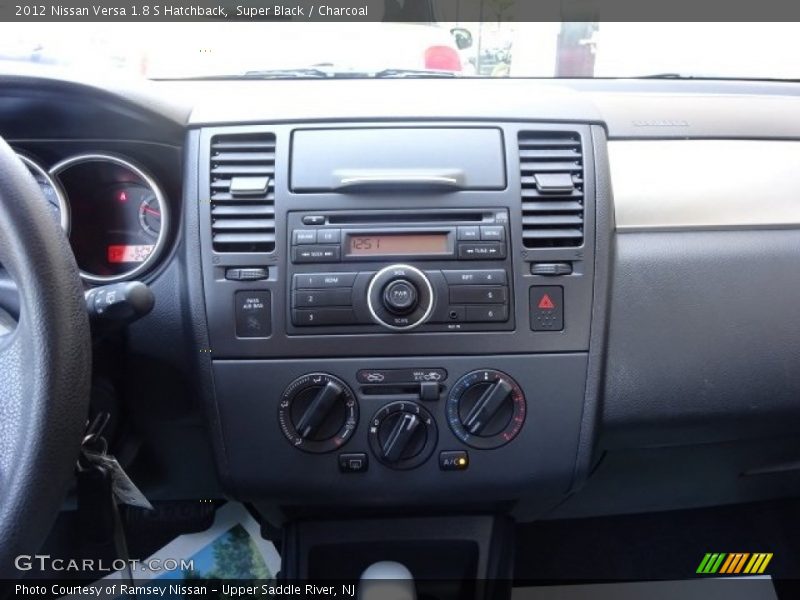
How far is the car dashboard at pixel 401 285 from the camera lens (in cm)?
108

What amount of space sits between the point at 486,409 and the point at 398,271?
0.24 meters

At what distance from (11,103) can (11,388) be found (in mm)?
538

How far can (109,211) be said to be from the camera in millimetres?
1198

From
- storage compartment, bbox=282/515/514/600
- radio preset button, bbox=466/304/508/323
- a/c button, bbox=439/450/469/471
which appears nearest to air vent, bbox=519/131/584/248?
radio preset button, bbox=466/304/508/323

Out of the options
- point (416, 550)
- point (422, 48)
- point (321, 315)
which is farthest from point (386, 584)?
point (422, 48)

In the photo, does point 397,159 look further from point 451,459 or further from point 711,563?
point 711,563

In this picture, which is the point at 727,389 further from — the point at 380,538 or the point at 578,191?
the point at 380,538

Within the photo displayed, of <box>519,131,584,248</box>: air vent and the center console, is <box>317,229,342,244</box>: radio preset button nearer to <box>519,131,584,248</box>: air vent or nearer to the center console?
the center console

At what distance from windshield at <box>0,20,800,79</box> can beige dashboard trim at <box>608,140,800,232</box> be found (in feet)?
0.91

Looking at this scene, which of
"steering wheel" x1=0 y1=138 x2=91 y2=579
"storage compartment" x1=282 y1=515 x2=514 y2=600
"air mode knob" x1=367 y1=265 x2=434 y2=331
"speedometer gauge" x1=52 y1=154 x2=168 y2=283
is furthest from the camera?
"storage compartment" x1=282 y1=515 x2=514 y2=600

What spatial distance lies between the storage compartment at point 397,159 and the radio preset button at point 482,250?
85 mm

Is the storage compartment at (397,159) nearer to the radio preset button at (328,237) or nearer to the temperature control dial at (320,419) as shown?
the radio preset button at (328,237)

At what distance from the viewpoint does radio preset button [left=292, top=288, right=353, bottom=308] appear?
107 centimetres
